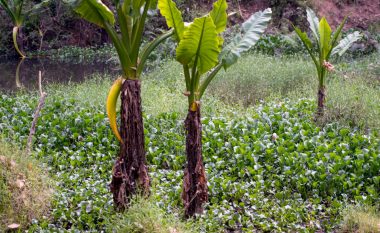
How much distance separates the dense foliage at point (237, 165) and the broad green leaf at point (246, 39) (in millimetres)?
1332

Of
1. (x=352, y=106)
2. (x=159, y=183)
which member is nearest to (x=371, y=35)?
(x=352, y=106)

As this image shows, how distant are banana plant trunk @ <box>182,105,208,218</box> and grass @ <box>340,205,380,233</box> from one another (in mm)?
1314

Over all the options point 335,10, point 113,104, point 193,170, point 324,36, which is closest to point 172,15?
point 113,104

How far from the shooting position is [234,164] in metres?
5.47

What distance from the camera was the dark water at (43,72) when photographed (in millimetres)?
12430

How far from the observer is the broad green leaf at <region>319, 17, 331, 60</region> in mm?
6621

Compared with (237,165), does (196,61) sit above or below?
above

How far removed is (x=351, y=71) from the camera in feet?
31.8

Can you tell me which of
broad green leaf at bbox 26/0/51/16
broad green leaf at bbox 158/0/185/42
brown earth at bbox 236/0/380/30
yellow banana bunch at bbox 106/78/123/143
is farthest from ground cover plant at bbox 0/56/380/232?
brown earth at bbox 236/0/380/30

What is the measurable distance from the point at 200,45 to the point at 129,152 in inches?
46.0

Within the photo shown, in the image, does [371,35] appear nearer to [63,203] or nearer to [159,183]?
[159,183]

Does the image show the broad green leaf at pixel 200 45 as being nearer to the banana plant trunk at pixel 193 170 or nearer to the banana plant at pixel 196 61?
the banana plant at pixel 196 61

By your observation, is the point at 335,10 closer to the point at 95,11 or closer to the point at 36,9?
the point at 36,9

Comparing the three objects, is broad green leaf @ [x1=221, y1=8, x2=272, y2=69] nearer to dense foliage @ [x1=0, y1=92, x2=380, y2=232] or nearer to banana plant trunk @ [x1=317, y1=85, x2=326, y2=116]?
dense foliage @ [x1=0, y1=92, x2=380, y2=232]
